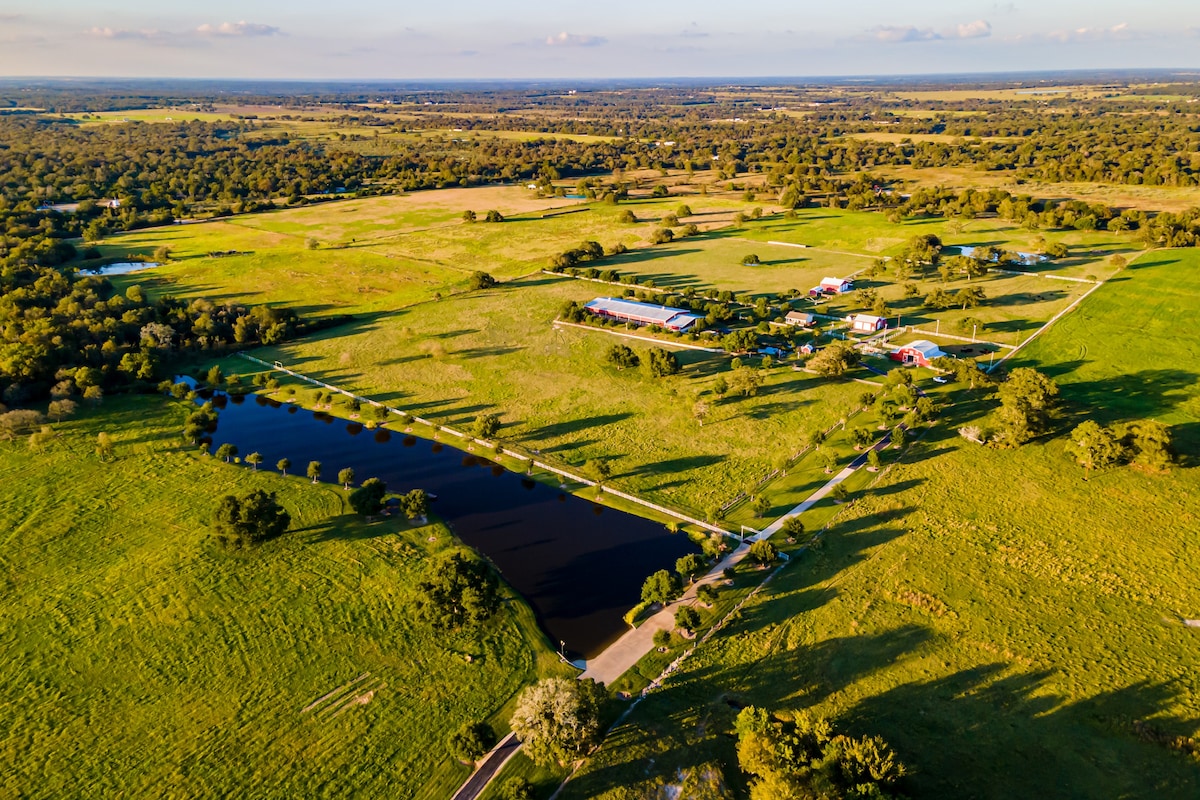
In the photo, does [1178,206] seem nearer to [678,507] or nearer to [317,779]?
[678,507]

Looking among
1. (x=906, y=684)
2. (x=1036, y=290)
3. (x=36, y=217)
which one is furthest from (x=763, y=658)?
(x=36, y=217)

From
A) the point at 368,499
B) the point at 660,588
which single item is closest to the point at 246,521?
the point at 368,499

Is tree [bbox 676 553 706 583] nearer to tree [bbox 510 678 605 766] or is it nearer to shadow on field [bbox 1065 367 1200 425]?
tree [bbox 510 678 605 766]

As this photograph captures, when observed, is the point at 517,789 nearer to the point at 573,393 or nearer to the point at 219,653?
the point at 219,653

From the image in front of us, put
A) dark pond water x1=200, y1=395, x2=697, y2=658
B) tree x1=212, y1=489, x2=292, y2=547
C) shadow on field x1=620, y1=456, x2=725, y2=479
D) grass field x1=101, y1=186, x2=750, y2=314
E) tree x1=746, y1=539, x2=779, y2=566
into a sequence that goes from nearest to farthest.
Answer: dark pond water x1=200, y1=395, x2=697, y2=658 < tree x1=746, y1=539, x2=779, y2=566 < tree x1=212, y1=489, x2=292, y2=547 < shadow on field x1=620, y1=456, x2=725, y2=479 < grass field x1=101, y1=186, x2=750, y2=314

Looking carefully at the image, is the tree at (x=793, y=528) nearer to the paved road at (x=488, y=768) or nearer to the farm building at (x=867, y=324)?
the paved road at (x=488, y=768)

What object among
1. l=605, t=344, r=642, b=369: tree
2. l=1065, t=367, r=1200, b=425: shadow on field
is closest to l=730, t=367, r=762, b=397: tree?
l=605, t=344, r=642, b=369: tree

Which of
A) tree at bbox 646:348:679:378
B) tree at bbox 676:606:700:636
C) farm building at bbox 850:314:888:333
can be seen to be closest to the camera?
tree at bbox 676:606:700:636
